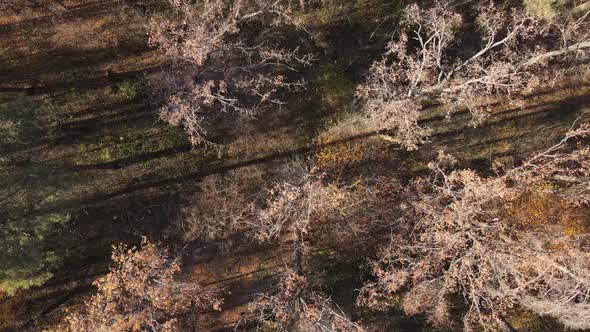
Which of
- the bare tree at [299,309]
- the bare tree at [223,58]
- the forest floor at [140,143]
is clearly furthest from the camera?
the forest floor at [140,143]

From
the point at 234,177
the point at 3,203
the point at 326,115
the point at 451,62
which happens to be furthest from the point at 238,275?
the point at 451,62

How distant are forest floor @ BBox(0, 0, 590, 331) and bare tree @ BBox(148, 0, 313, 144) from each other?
35.9 inches

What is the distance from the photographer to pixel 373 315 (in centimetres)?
1853

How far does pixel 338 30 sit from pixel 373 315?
11717mm

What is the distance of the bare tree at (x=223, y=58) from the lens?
635 inches

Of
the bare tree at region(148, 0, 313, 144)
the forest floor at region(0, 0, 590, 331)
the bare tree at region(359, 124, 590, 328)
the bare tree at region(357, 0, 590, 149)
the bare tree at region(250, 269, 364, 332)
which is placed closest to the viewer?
the bare tree at region(359, 124, 590, 328)

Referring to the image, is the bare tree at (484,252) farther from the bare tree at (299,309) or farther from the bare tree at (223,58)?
the bare tree at (223,58)

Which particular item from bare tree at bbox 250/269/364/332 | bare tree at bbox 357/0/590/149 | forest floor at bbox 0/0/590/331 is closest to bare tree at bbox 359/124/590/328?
bare tree at bbox 250/269/364/332

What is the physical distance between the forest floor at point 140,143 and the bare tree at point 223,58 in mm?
911

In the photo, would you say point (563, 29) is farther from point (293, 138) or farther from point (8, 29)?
point (8, 29)

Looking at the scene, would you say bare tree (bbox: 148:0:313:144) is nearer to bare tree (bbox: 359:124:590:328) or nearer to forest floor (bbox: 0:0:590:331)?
forest floor (bbox: 0:0:590:331)

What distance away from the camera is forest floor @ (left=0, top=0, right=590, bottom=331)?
17.2 m

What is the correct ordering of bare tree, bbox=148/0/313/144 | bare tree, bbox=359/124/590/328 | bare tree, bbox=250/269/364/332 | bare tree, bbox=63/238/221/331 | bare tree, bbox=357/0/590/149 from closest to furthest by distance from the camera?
bare tree, bbox=63/238/221/331
bare tree, bbox=359/124/590/328
bare tree, bbox=250/269/364/332
bare tree, bbox=357/0/590/149
bare tree, bbox=148/0/313/144

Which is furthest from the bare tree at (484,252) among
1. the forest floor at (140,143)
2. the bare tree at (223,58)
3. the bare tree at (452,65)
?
the bare tree at (223,58)
